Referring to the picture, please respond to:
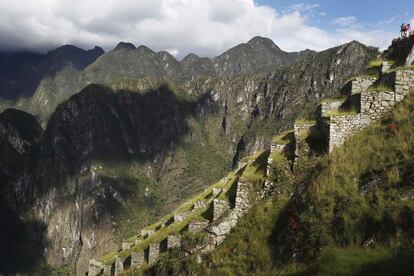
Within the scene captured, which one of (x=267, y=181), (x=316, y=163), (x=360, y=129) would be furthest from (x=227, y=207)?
(x=360, y=129)

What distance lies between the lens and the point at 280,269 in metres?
10.2

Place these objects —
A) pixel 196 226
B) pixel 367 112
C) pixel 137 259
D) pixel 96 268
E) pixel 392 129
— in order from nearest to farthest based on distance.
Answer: pixel 392 129 → pixel 367 112 → pixel 196 226 → pixel 137 259 → pixel 96 268

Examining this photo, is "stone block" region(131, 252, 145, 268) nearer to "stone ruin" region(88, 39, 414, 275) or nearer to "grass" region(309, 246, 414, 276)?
"stone ruin" region(88, 39, 414, 275)

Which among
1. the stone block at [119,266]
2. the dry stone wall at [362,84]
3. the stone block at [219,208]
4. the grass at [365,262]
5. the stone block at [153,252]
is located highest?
the dry stone wall at [362,84]

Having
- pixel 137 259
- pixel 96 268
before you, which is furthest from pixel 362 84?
pixel 96 268

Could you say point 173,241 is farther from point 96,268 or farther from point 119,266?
point 96,268

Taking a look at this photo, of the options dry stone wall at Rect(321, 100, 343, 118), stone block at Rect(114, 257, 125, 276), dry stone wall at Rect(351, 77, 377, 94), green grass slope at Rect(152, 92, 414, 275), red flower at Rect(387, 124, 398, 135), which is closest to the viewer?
green grass slope at Rect(152, 92, 414, 275)

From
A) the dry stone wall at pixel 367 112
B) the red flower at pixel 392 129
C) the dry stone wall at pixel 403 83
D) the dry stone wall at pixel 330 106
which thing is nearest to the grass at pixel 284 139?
the dry stone wall at pixel 330 106

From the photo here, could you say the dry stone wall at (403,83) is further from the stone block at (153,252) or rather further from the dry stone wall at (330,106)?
the stone block at (153,252)

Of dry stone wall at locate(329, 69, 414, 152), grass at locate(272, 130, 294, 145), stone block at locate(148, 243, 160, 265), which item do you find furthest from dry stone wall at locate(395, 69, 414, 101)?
stone block at locate(148, 243, 160, 265)

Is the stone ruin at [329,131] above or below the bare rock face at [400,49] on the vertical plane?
below

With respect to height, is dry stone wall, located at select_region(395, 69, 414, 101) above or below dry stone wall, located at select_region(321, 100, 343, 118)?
above

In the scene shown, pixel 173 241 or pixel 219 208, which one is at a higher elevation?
pixel 219 208

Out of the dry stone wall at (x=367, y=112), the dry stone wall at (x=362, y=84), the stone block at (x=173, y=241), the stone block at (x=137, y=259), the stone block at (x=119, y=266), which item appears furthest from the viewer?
the stone block at (x=119, y=266)
